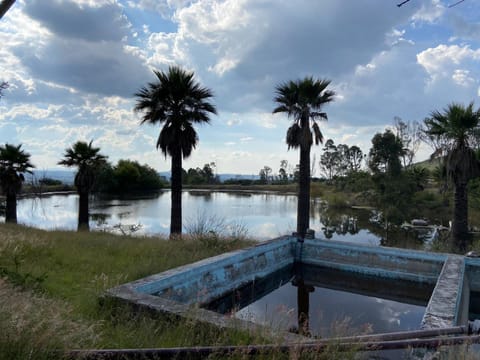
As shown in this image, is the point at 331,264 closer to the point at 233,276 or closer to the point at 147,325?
the point at 233,276

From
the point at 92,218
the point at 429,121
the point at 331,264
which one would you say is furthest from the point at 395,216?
the point at 92,218

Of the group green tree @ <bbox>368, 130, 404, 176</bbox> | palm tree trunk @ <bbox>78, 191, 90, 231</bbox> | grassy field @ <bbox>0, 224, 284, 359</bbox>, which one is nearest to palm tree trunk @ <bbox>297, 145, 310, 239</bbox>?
grassy field @ <bbox>0, 224, 284, 359</bbox>

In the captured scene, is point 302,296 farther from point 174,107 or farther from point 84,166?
point 84,166

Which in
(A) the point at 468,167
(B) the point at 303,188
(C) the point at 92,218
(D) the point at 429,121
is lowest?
(C) the point at 92,218

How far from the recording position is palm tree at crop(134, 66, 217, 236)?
1210cm

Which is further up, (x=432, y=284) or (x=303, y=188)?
(x=303, y=188)

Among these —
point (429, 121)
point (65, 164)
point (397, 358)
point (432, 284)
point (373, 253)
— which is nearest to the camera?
point (397, 358)

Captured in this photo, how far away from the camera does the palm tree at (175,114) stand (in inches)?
476

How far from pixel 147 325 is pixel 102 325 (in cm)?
43

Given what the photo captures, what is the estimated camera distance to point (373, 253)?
7547mm

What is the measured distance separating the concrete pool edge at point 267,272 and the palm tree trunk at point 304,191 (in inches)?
117

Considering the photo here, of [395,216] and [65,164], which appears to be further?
[395,216]

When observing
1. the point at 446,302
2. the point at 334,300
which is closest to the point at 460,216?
the point at 334,300

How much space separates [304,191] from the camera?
11719 mm
